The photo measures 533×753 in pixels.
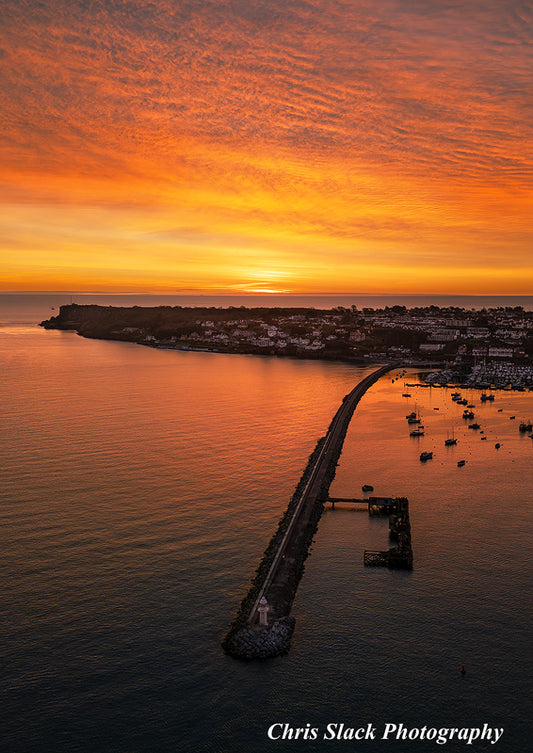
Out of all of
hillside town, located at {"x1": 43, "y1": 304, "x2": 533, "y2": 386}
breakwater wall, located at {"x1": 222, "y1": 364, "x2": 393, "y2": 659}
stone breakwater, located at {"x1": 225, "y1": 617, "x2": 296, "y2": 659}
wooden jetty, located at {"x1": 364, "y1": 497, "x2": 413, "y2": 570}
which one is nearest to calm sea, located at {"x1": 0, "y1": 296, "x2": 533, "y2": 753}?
stone breakwater, located at {"x1": 225, "y1": 617, "x2": 296, "y2": 659}

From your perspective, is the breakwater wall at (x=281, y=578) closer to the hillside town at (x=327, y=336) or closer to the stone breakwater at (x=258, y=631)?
the stone breakwater at (x=258, y=631)

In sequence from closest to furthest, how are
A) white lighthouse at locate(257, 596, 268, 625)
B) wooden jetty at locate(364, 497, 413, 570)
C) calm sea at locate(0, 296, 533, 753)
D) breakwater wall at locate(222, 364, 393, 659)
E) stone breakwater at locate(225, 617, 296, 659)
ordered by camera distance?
calm sea at locate(0, 296, 533, 753)
stone breakwater at locate(225, 617, 296, 659)
breakwater wall at locate(222, 364, 393, 659)
white lighthouse at locate(257, 596, 268, 625)
wooden jetty at locate(364, 497, 413, 570)

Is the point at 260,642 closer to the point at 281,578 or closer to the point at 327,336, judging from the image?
the point at 281,578

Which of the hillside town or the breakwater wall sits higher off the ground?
the hillside town

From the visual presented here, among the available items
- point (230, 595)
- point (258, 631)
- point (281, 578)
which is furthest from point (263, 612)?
point (281, 578)

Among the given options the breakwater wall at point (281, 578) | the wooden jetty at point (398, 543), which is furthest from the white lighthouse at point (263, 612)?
the wooden jetty at point (398, 543)

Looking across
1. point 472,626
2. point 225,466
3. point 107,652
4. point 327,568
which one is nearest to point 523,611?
point 472,626

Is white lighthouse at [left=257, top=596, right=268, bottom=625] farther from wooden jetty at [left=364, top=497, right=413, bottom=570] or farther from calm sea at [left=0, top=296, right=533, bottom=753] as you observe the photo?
wooden jetty at [left=364, top=497, right=413, bottom=570]
